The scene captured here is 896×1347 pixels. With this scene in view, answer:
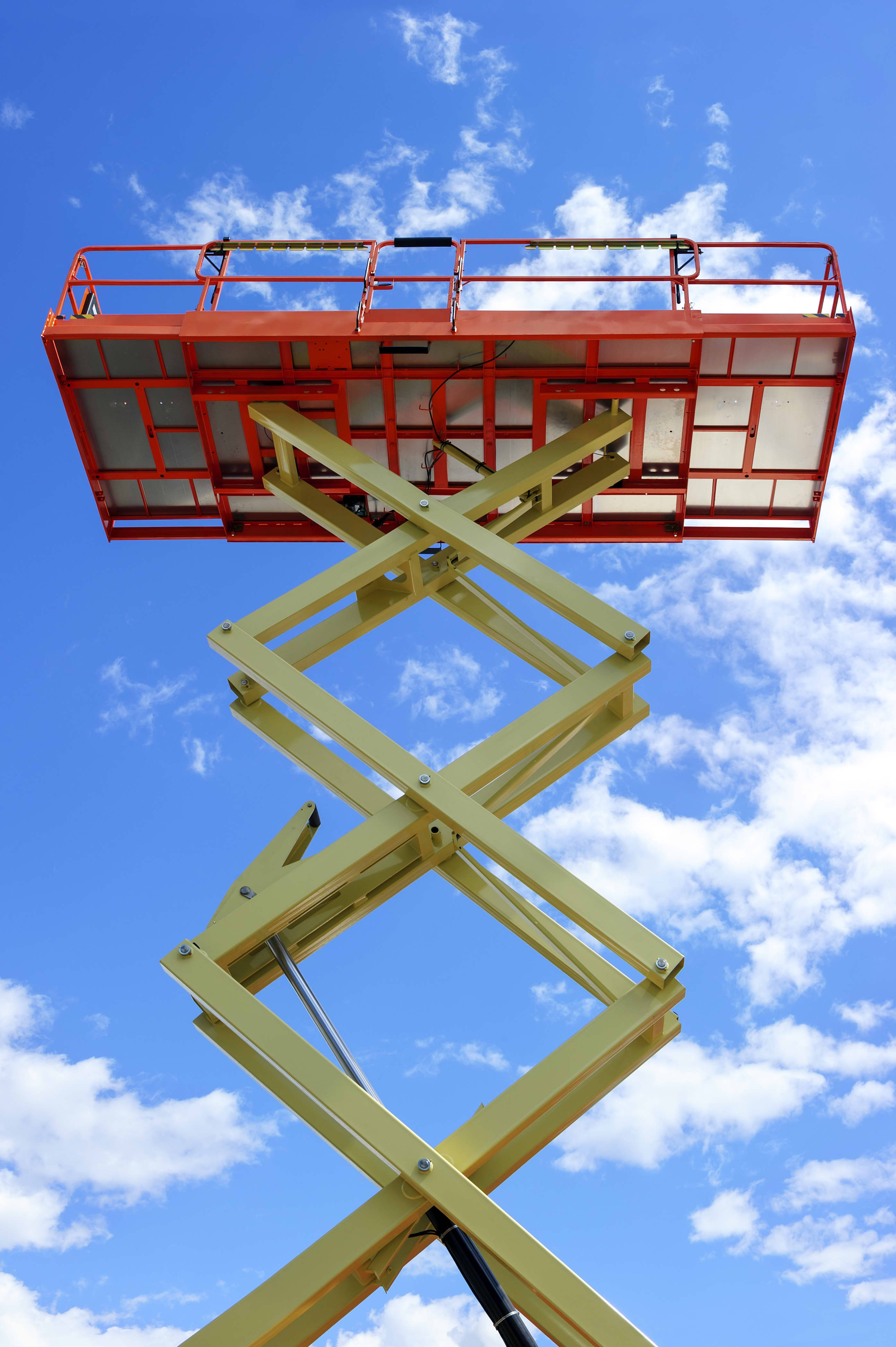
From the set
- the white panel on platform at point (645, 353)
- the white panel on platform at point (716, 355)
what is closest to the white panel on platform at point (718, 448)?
the white panel on platform at point (716, 355)

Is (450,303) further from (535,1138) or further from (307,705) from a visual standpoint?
(535,1138)

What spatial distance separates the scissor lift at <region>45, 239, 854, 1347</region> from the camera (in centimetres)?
723

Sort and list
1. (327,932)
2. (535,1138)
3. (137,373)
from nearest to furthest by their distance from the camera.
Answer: (535,1138), (327,932), (137,373)

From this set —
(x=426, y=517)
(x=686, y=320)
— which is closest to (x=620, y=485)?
(x=686, y=320)

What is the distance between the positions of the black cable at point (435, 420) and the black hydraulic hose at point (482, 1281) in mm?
7283

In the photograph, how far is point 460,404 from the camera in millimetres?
12141

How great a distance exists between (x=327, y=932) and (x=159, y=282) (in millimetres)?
6455

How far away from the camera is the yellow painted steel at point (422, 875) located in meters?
7.00

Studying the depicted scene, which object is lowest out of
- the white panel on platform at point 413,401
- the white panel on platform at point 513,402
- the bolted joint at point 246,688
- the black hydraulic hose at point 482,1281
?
the black hydraulic hose at point 482,1281

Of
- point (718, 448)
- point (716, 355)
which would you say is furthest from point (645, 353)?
point (718, 448)

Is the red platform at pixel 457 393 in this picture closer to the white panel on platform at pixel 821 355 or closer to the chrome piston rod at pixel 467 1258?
the white panel on platform at pixel 821 355

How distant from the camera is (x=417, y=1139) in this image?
23.5 ft

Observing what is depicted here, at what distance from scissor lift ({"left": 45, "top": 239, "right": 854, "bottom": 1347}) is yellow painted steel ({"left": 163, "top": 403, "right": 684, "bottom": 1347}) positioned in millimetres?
20

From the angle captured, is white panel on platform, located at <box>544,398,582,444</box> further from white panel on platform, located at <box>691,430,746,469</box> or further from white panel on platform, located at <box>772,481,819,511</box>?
white panel on platform, located at <box>772,481,819,511</box>
